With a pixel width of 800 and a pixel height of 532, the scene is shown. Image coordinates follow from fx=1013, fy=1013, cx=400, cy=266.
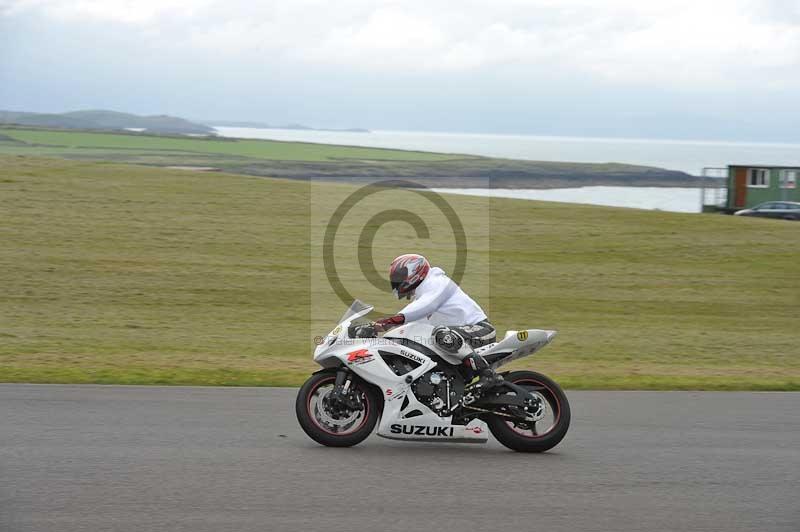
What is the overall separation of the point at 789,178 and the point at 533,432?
Result: 5285 centimetres

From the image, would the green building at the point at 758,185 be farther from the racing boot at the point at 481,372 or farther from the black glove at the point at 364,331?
the black glove at the point at 364,331

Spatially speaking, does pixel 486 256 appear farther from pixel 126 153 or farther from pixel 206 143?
pixel 206 143

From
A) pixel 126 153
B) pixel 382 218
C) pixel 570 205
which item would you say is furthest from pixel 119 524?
pixel 126 153

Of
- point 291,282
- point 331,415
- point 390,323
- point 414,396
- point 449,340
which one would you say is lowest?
point 291,282

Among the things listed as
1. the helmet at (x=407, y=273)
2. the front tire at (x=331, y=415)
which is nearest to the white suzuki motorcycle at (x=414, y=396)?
the front tire at (x=331, y=415)

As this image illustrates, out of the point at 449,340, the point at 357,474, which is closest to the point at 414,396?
the point at 449,340

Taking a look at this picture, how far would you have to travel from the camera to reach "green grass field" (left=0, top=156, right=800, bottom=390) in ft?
49.8

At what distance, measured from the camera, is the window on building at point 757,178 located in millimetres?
55781

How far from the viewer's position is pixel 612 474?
775 centimetres

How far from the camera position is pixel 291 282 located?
23.2 meters

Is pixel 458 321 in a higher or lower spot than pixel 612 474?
higher

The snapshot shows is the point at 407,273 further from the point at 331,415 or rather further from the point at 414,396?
the point at 331,415

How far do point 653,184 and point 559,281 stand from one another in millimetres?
82891

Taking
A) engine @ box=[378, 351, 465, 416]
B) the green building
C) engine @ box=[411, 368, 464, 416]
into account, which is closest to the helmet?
engine @ box=[378, 351, 465, 416]
